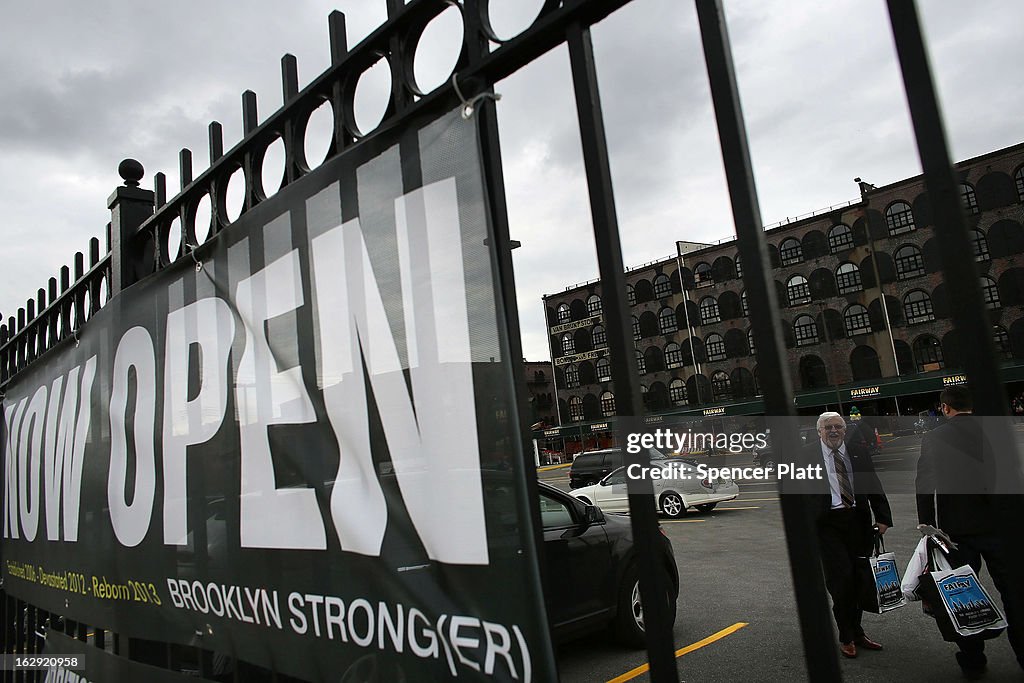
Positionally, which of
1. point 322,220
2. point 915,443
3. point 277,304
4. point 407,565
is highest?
point 322,220

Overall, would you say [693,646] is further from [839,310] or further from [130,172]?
[839,310]

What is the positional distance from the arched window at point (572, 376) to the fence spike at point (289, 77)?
57750 millimetres

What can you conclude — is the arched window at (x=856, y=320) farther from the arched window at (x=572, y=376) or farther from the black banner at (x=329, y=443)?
the black banner at (x=329, y=443)

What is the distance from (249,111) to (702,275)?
5268cm

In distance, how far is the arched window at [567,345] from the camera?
59191 millimetres

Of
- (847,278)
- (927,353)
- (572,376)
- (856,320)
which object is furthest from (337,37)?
(572,376)

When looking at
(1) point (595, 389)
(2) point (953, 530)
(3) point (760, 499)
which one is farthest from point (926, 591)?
(1) point (595, 389)

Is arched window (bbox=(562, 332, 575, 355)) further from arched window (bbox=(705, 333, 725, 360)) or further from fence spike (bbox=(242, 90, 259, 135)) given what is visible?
fence spike (bbox=(242, 90, 259, 135))

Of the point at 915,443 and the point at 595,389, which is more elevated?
the point at 595,389

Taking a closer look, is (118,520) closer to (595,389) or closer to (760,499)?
(760,499)

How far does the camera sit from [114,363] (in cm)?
284

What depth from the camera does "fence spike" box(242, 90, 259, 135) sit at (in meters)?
2.24

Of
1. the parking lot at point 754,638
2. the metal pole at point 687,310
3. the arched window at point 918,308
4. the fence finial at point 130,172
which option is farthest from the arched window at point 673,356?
the fence finial at point 130,172

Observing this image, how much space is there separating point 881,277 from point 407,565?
50.0 m
